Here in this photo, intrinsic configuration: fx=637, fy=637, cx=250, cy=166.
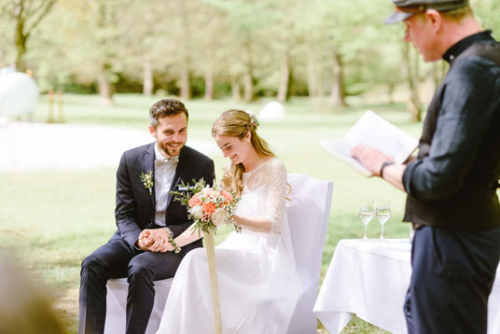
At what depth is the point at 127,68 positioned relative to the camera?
137 ft

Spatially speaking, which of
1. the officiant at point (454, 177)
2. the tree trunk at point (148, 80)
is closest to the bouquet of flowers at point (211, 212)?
the officiant at point (454, 177)

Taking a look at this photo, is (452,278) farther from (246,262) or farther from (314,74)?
(314,74)

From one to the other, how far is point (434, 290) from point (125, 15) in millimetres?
38372

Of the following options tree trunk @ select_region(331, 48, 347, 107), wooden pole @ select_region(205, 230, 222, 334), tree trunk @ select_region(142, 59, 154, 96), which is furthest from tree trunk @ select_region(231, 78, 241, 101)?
wooden pole @ select_region(205, 230, 222, 334)

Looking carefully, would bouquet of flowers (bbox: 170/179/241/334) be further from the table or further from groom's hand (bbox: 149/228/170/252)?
the table

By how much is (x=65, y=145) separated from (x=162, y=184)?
50.7 feet

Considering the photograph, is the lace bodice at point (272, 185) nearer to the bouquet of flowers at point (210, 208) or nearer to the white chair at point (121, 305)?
the bouquet of flowers at point (210, 208)

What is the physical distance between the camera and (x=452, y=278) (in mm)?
2004

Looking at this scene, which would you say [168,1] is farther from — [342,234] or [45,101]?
[342,234]

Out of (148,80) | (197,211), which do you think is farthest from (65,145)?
(148,80)

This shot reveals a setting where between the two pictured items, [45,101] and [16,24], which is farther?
[45,101]

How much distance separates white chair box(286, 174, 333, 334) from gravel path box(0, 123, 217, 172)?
12236 millimetres

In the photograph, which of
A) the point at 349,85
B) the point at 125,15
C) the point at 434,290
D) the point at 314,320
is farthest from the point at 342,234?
the point at 349,85

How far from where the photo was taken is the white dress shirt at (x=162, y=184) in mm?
4047
